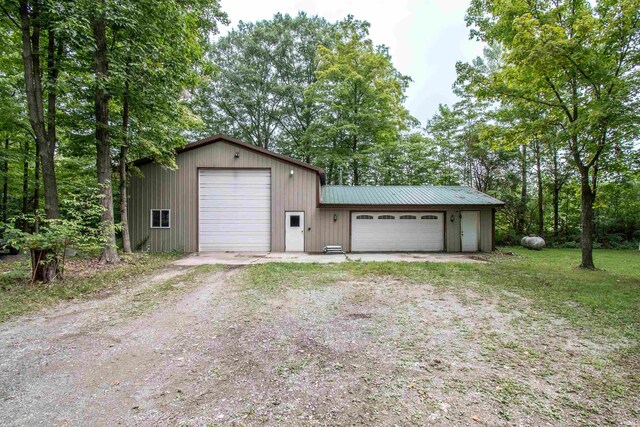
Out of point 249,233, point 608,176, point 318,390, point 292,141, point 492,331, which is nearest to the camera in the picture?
point 318,390

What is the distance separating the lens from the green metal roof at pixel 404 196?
1221cm

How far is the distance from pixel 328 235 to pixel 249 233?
3.25m

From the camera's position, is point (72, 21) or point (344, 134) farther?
point (344, 134)

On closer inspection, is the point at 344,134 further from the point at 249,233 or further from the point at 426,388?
the point at 426,388

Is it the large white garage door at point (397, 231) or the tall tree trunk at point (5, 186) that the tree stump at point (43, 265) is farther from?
the large white garage door at point (397, 231)

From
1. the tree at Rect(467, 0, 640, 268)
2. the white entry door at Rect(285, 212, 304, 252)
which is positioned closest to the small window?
the white entry door at Rect(285, 212, 304, 252)

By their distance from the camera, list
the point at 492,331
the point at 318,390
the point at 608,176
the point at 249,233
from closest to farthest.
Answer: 1. the point at 318,390
2. the point at 492,331
3. the point at 608,176
4. the point at 249,233

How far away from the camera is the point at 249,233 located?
39.6 feet

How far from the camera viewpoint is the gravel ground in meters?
2.24

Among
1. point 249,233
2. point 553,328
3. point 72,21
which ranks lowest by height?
point 553,328

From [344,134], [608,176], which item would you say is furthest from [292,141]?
[608,176]

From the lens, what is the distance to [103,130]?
8484 mm

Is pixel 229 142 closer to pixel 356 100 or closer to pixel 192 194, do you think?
pixel 192 194

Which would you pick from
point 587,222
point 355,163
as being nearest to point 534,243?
point 587,222
